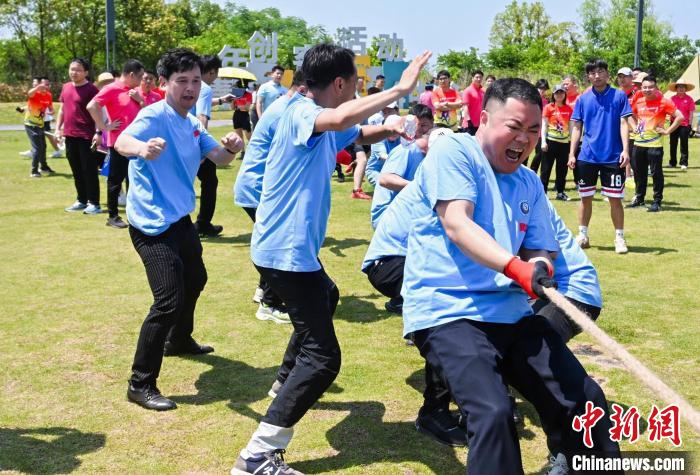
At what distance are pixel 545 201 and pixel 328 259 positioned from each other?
5669 millimetres

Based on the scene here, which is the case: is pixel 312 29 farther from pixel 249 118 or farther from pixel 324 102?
pixel 324 102

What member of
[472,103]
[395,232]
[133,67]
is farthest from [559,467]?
[472,103]

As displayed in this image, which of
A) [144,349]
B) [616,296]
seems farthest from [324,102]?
[616,296]

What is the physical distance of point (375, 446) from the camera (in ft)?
14.4

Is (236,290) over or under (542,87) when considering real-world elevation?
under

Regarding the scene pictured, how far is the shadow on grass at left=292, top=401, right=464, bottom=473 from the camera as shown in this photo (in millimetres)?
4164

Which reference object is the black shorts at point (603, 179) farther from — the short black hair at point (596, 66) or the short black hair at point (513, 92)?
the short black hair at point (513, 92)

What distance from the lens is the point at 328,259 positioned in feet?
29.8

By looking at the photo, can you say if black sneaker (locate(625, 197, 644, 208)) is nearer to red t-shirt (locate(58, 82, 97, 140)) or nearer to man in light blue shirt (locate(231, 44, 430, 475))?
red t-shirt (locate(58, 82, 97, 140))

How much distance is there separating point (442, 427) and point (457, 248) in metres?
1.62

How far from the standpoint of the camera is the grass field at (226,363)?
4.31 meters

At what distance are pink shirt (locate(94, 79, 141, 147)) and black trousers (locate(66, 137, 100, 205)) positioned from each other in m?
1.27

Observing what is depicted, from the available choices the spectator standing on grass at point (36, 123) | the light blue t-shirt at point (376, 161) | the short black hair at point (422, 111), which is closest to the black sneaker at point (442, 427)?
the short black hair at point (422, 111)

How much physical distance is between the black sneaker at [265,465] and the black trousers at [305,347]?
17cm
